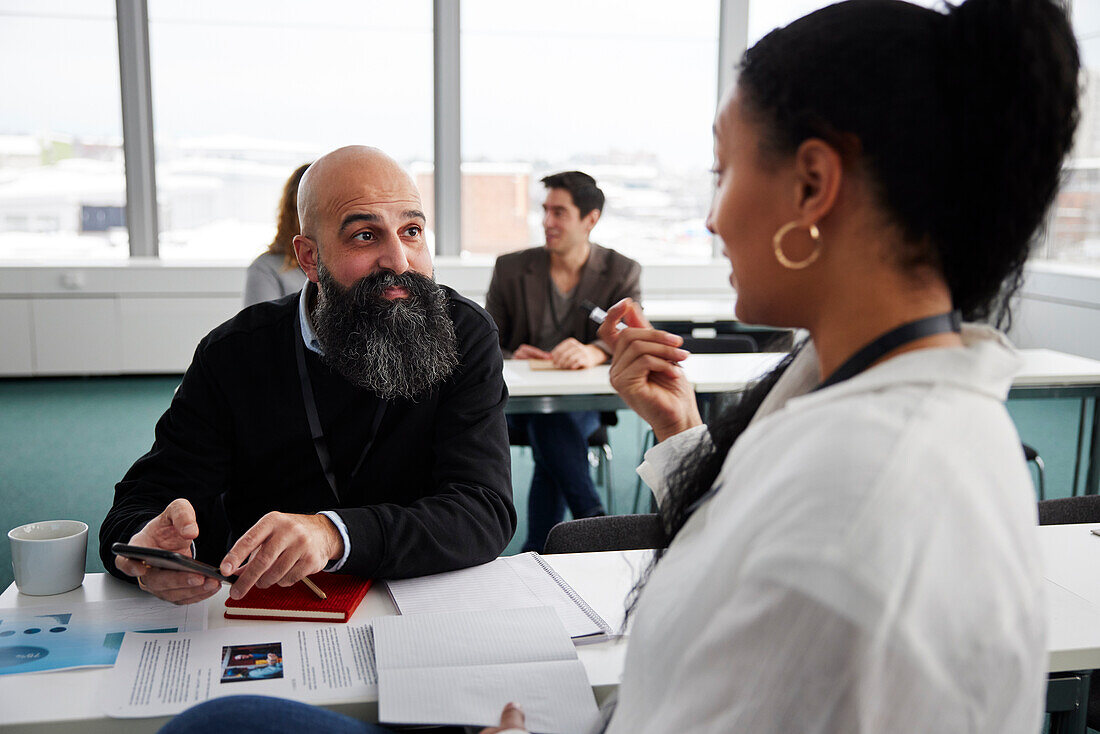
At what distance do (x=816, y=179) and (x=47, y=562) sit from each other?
127cm

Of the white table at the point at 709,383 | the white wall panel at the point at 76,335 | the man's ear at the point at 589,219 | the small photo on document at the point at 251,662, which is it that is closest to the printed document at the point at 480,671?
the small photo on document at the point at 251,662

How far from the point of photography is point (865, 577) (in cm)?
65

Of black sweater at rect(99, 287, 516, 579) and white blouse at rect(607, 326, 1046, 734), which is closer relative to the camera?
white blouse at rect(607, 326, 1046, 734)

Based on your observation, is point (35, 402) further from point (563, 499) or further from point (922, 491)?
point (922, 491)

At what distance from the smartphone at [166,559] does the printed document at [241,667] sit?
0.30ft

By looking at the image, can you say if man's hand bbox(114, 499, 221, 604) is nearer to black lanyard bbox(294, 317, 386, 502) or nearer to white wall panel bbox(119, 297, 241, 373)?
black lanyard bbox(294, 317, 386, 502)

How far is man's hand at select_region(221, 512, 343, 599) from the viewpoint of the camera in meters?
1.28

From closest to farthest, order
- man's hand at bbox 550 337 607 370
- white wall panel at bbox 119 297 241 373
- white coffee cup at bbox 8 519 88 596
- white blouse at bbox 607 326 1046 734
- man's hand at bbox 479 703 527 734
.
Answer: white blouse at bbox 607 326 1046 734
man's hand at bbox 479 703 527 734
white coffee cup at bbox 8 519 88 596
man's hand at bbox 550 337 607 370
white wall panel at bbox 119 297 241 373

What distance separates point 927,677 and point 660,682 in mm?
233

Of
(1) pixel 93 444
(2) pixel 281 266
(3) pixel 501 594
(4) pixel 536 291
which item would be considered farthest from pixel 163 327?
(3) pixel 501 594

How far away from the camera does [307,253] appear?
6.31ft

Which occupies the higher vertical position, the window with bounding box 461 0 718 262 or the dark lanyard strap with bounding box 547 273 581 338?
the window with bounding box 461 0 718 262

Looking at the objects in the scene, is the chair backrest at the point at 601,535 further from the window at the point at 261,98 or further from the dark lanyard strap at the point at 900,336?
the window at the point at 261,98

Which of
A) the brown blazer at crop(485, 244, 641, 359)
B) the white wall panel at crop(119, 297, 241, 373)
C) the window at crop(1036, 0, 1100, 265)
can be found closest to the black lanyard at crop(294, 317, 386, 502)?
the brown blazer at crop(485, 244, 641, 359)
